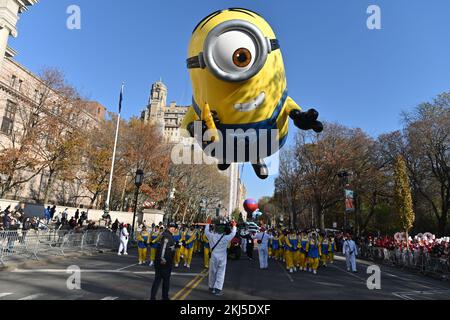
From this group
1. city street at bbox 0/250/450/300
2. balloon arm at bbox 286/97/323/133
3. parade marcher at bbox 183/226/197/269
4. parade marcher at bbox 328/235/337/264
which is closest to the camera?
balloon arm at bbox 286/97/323/133

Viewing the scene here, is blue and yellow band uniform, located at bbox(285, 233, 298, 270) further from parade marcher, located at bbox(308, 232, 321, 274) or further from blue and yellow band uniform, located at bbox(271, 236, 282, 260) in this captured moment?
blue and yellow band uniform, located at bbox(271, 236, 282, 260)

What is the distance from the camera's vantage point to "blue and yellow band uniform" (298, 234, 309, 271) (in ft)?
47.8

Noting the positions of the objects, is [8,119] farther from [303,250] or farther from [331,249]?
[331,249]

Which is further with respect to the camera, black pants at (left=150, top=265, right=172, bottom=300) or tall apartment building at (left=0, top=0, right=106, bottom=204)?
tall apartment building at (left=0, top=0, right=106, bottom=204)

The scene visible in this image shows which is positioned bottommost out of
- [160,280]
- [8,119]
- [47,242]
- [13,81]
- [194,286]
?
[194,286]

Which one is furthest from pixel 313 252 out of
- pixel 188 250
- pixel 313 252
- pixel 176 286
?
pixel 176 286

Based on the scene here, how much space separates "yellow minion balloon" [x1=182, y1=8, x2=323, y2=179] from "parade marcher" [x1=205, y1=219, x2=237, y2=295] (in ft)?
13.9

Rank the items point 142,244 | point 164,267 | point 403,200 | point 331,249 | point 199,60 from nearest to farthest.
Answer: point 199,60, point 164,267, point 142,244, point 331,249, point 403,200

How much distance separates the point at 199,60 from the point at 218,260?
5.89m

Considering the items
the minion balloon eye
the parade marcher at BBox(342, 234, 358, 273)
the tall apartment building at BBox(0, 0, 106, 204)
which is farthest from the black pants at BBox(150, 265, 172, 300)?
the tall apartment building at BBox(0, 0, 106, 204)

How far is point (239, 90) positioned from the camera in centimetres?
448
